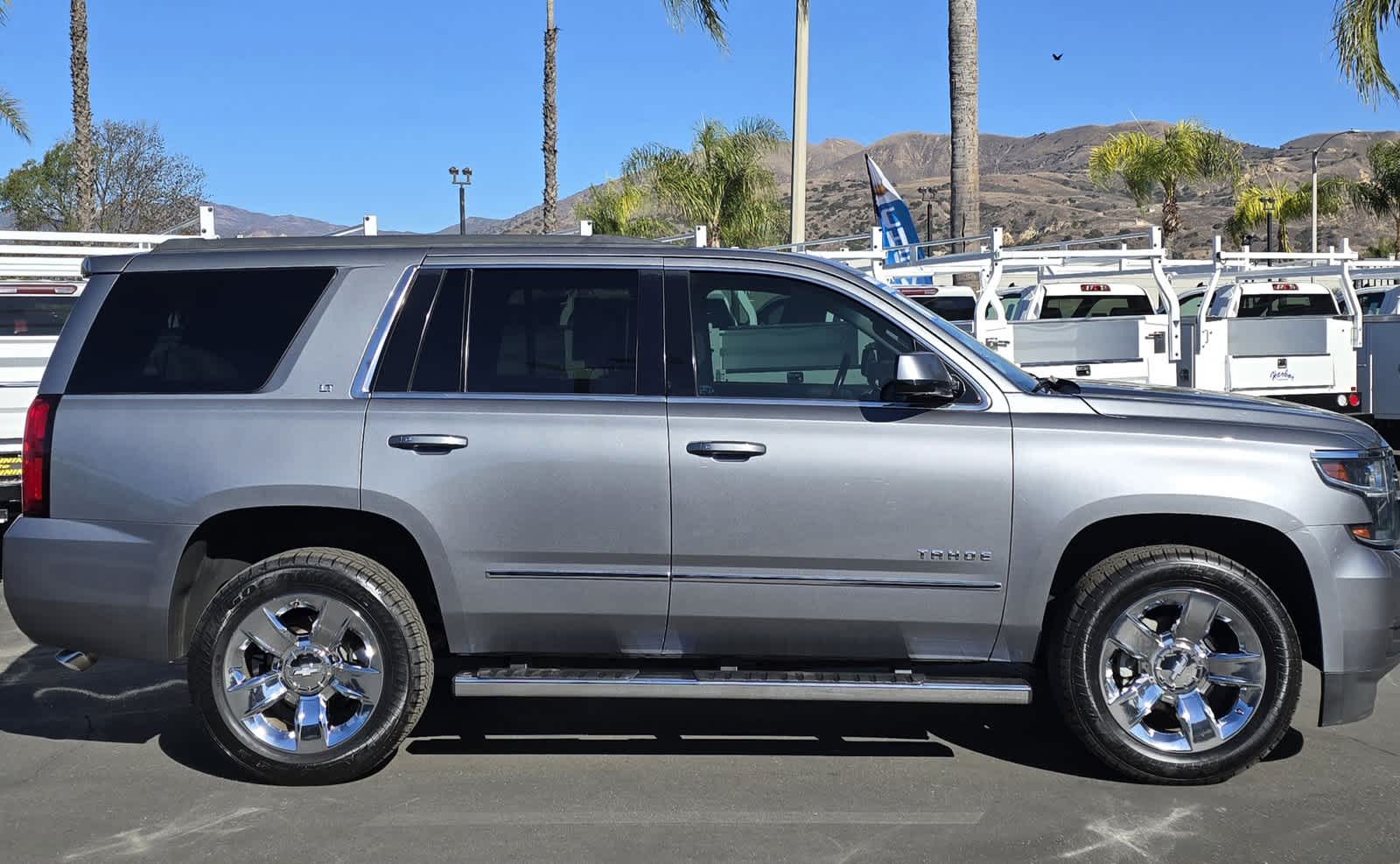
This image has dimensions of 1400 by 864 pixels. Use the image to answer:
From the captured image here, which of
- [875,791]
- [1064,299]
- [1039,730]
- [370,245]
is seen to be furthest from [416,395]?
[1064,299]

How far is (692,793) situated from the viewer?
15.7ft

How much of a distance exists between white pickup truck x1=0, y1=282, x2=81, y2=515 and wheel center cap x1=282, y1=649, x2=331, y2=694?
474cm

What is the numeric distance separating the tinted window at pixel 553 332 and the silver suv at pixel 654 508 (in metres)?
0.01

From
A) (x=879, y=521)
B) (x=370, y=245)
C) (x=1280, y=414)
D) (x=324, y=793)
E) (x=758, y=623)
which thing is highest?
(x=370, y=245)

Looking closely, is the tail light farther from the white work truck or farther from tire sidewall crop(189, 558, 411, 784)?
the white work truck

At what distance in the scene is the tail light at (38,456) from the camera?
4.88m

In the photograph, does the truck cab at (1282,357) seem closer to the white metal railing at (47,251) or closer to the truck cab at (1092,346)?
the truck cab at (1092,346)

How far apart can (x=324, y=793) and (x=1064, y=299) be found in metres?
14.0

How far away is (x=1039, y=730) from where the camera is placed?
5539 mm

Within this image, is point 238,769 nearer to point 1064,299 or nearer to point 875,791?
point 875,791

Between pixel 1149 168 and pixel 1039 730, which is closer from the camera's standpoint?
pixel 1039 730

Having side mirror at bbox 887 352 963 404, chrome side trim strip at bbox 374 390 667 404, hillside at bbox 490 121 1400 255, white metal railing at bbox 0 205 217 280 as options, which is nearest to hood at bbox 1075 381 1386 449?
side mirror at bbox 887 352 963 404

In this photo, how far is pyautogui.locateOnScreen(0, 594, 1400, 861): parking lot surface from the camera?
4301 millimetres

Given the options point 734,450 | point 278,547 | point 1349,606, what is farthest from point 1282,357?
point 278,547
